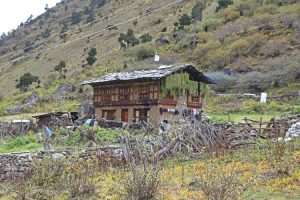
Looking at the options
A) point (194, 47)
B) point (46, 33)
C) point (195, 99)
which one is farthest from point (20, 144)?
point (46, 33)

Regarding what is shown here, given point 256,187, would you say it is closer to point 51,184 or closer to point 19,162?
point 51,184

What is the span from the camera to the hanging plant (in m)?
33.8

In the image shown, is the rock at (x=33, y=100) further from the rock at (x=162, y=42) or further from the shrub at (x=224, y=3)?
the shrub at (x=224, y=3)

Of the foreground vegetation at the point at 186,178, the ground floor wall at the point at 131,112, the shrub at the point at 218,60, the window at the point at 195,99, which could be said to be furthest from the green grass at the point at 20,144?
the shrub at the point at 218,60

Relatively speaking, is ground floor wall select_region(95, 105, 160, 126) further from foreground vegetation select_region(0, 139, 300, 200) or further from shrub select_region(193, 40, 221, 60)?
shrub select_region(193, 40, 221, 60)

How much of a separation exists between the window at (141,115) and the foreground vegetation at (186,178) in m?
18.3

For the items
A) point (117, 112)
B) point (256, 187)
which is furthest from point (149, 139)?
point (117, 112)

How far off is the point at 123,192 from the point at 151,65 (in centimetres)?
4705

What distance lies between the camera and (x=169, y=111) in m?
34.6

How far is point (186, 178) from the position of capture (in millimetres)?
12547

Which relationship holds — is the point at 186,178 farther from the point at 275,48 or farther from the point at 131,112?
the point at 275,48

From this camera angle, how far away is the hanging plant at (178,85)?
3378 cm

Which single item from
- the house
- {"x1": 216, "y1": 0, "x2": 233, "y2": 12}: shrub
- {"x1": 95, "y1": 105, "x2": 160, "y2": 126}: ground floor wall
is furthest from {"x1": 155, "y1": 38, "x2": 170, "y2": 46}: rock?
{"x1": 95, "y1": 105, "x2": 160, "y2": 126}: ground floor wall

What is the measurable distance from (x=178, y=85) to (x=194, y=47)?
29.8 meters
